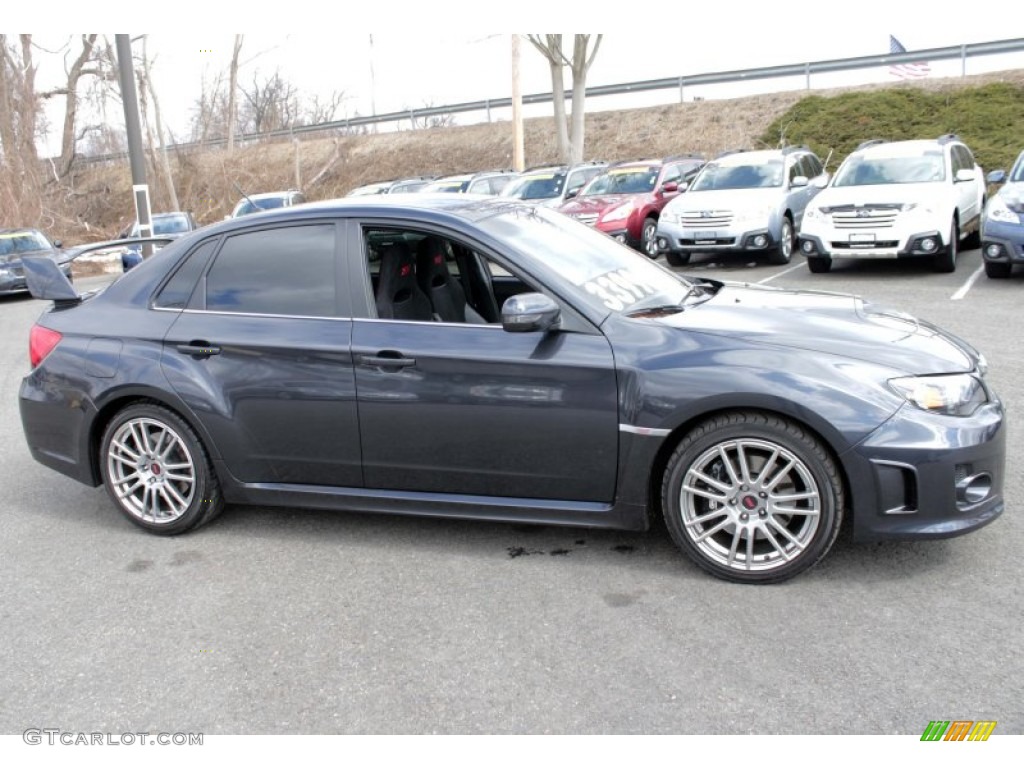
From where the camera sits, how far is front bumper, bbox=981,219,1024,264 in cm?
1130

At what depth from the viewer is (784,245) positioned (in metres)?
15.2

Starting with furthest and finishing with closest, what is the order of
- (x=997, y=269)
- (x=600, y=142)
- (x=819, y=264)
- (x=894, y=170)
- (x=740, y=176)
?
1. (x=600, y=142)
2. (x=740, y=176)
3. (x=819, y=264)
4. (x=894, y=170)
5. (x=997, y=269)

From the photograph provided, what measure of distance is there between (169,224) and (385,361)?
22127mm

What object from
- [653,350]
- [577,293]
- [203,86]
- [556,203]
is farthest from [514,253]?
[203,86]

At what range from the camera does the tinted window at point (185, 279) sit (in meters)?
4.96

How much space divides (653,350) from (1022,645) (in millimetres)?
1729

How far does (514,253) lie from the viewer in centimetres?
442

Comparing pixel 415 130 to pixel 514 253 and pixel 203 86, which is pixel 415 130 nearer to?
pixel 203 86

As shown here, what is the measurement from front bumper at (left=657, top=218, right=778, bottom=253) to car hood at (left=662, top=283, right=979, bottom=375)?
1013cm

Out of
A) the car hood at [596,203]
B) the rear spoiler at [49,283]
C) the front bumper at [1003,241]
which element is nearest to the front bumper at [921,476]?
the rear spoiler at [49,283]

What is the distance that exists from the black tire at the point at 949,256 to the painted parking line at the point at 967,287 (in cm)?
32

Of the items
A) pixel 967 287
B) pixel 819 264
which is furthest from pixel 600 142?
pixel 967 287

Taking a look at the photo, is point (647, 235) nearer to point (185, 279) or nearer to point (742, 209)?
point (742, 209)

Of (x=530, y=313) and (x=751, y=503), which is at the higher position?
(x=530, y=313)
